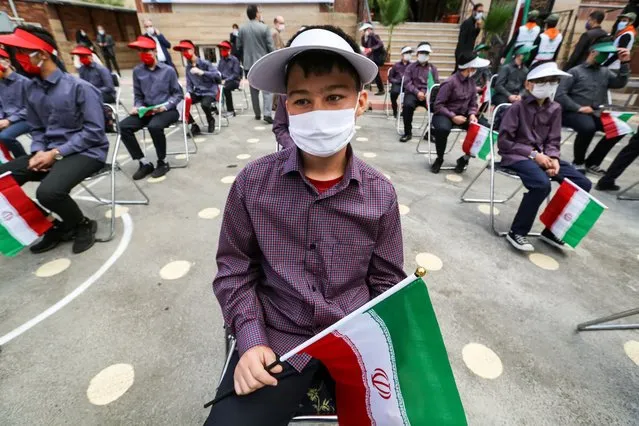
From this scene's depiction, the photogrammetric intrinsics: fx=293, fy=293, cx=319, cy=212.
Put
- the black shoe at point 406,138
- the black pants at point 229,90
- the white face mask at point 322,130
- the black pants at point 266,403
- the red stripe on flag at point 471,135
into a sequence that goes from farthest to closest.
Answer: the black pants at point 229,90 → the black shoe at point 406,138 → the red stripe on flag at point 471,135 → the white face mask at point 322,130 → the black pants at point 266,403

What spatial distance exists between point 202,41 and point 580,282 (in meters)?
15.5

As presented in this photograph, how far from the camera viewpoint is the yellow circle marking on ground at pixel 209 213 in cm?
303

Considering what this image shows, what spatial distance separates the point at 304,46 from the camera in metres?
0.90

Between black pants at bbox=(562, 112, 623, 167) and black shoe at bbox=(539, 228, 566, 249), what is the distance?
7.96 feet

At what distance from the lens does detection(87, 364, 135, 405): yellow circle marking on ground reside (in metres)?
1.47

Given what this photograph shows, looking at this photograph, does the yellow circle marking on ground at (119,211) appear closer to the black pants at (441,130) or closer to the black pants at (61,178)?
the black pants at (61,178)

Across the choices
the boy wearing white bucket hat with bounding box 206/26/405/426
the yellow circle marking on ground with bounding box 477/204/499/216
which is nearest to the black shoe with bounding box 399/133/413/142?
the yellow circle marking on ground with bounding box 477/204/499/216

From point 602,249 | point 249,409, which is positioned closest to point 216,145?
point 249,409

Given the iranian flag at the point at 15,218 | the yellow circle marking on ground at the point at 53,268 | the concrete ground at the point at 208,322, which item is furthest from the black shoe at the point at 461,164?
the iranian flag at the point at 15,218

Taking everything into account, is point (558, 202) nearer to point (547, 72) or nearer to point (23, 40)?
point (547, 72)

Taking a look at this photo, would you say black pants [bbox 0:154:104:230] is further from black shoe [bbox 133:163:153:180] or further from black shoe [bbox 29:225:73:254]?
black shoe [bbox 133:163:153:180]

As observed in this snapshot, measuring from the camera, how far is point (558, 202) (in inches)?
96.6

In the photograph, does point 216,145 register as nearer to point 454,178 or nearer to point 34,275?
point 34,275

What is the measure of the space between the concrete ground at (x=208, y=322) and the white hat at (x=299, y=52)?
4.91 feet
